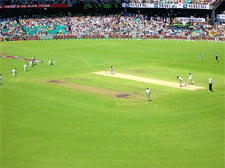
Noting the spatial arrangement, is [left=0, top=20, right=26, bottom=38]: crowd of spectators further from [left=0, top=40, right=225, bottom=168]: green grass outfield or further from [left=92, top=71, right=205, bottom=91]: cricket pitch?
[left=92, top=71, right=205, bottom=91]: cricket pitch

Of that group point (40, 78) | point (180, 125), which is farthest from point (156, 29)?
point (180, 125)

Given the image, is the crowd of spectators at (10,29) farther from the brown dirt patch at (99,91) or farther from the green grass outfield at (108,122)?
the brown dirt patch at (99,91)

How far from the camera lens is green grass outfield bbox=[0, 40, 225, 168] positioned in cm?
2067

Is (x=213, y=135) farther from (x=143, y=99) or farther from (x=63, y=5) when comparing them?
(x=63, y=5)

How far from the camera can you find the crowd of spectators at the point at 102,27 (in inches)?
4013

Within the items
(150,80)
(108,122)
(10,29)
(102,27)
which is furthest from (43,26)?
(108,122)

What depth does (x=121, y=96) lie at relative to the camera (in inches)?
1421

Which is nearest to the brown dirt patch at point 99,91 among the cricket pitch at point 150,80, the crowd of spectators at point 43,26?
the cricket pitch at point 150,80

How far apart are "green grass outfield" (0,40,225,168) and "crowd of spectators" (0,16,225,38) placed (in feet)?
173

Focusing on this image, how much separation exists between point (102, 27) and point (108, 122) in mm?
83484

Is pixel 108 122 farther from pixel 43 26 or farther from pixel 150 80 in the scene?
pixel 43 26

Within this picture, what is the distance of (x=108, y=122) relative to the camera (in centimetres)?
2727

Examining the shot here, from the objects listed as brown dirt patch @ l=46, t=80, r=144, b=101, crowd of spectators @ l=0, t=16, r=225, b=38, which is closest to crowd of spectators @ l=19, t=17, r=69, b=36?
crowd of spectators @ l=0, t=16, r=225, b=38

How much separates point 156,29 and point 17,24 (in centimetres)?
4512
